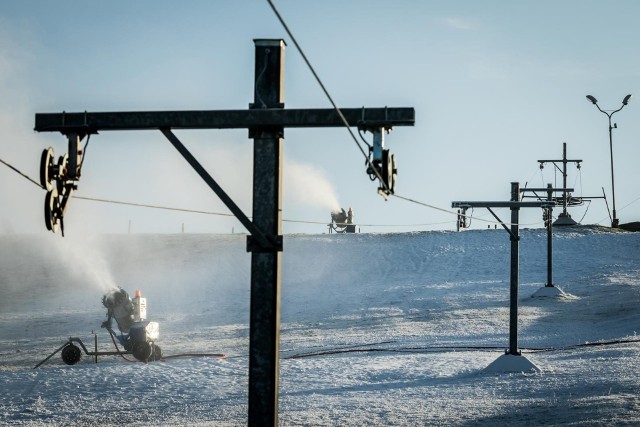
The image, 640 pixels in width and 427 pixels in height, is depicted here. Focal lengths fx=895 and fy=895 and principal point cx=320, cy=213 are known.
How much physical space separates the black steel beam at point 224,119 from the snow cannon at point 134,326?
14439mm

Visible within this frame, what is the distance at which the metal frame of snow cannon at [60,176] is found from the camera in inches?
401

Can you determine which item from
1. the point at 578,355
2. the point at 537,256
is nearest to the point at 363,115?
the point at 578,355

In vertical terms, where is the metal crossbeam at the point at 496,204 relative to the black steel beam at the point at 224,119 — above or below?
below

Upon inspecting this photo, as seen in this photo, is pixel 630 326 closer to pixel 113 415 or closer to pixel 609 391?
pixel 609 391

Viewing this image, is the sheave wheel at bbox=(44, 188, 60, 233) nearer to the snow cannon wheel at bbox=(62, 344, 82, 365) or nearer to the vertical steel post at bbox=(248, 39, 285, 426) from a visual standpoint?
the vertical steel post at bbox=(248, 39, 285, 426)

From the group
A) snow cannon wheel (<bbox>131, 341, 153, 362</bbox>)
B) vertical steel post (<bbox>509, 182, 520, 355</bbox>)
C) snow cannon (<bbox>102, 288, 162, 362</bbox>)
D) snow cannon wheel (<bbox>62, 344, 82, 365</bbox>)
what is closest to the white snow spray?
snow cannon (<bbox>102, 288, 162, 362</bbox>)

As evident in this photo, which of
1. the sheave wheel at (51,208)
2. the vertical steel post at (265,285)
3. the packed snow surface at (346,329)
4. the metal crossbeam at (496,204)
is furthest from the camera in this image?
the metal crossbeam at (496,204)

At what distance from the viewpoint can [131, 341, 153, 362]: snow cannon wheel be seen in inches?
953

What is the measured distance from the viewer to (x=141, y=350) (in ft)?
79.4

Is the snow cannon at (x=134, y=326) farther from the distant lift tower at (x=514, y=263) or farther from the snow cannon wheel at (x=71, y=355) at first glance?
the distant lift tower at (x=514, y=263)

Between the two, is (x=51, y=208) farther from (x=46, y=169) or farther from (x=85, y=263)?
(x=85, y=263)

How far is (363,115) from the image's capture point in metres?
10.0

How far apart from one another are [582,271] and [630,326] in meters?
16.2

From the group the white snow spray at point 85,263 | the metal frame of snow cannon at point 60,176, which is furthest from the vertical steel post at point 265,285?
the white snow spray at point 85,263
